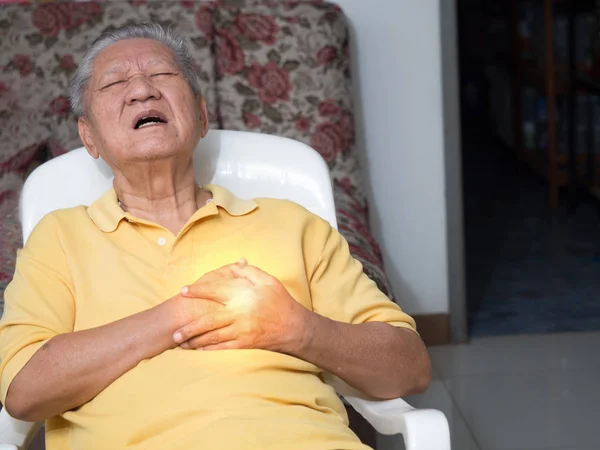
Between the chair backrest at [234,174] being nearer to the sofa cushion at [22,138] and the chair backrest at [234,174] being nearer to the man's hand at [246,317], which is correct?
the man's hand at [246,317]

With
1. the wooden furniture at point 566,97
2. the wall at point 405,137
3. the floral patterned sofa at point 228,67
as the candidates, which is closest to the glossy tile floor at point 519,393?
the wall at point 405,137

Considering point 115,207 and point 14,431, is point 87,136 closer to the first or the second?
point 115,207

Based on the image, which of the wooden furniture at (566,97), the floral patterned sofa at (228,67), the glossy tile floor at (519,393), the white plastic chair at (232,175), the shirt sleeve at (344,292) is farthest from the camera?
the wooden furniture at (566,97)

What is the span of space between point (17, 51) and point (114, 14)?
30 centimetres

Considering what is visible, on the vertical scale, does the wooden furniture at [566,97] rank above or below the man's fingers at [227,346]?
below

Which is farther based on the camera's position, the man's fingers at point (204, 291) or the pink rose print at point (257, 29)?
the pink rose print at point (257, 29)

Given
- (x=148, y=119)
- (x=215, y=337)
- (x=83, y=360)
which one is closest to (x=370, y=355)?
(x=215, y=337)

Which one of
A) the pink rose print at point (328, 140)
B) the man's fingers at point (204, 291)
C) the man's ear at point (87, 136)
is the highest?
the man's ear at point (87, 136)

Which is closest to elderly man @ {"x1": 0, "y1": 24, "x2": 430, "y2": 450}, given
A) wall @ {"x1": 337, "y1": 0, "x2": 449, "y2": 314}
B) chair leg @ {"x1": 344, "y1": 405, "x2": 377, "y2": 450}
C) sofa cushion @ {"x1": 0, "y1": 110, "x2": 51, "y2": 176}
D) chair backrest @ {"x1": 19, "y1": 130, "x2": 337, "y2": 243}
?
chair backrest @ {"x1": 19, "y1": 130, "x2": 337, "y2": 243}

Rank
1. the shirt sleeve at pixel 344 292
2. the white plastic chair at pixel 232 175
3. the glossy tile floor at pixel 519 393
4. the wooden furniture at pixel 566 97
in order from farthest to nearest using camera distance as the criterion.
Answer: the wooden furniture at pixel 566 97 → the glossy tile floor at pixel 519 393 → the white plastic chair at pixel 232 175 → the shirt sleeve at pixel 344 292

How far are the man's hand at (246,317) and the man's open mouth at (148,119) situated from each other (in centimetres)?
33

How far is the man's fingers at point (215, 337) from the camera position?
1523mm

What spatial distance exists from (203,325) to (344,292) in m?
0.31

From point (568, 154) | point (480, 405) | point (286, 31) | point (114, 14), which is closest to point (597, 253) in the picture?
point (568, 154)
